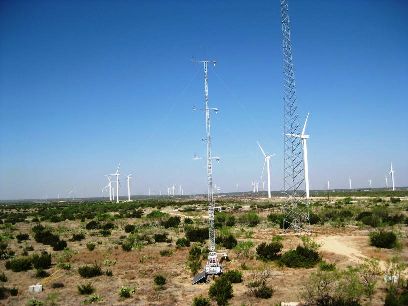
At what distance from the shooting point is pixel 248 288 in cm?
1942

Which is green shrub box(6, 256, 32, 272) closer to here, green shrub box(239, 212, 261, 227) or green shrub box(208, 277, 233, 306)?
green shrub box(208, 277, 233, 306)

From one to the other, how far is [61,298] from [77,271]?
511cm

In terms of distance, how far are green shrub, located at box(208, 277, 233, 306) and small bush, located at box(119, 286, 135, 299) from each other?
399 centimetres

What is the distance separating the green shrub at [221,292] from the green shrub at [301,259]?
627 centimetres

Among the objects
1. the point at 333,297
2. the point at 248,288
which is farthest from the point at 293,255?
the point at 333,297

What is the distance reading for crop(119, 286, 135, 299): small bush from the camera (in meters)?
19.2

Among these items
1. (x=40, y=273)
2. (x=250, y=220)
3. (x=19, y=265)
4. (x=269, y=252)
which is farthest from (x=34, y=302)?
(x=250, y=220)

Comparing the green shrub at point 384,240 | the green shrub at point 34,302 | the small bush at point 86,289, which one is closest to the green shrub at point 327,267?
the green shrub at point 384,240

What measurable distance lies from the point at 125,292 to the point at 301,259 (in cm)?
1024

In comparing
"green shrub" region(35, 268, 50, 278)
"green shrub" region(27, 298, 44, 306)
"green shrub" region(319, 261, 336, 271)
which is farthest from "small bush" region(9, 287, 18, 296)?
"green shrub" region(319, 261, 336, 271)

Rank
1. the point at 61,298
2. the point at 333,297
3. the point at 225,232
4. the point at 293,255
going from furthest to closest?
1. the point at 225,232
2. the point at 293,255
3. the point at 61,298
4. the point at 333,297

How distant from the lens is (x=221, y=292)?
58.6 ft

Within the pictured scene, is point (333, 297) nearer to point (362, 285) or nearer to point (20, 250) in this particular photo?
point (362, 285)

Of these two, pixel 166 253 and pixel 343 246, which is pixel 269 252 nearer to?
pixel 343 246
